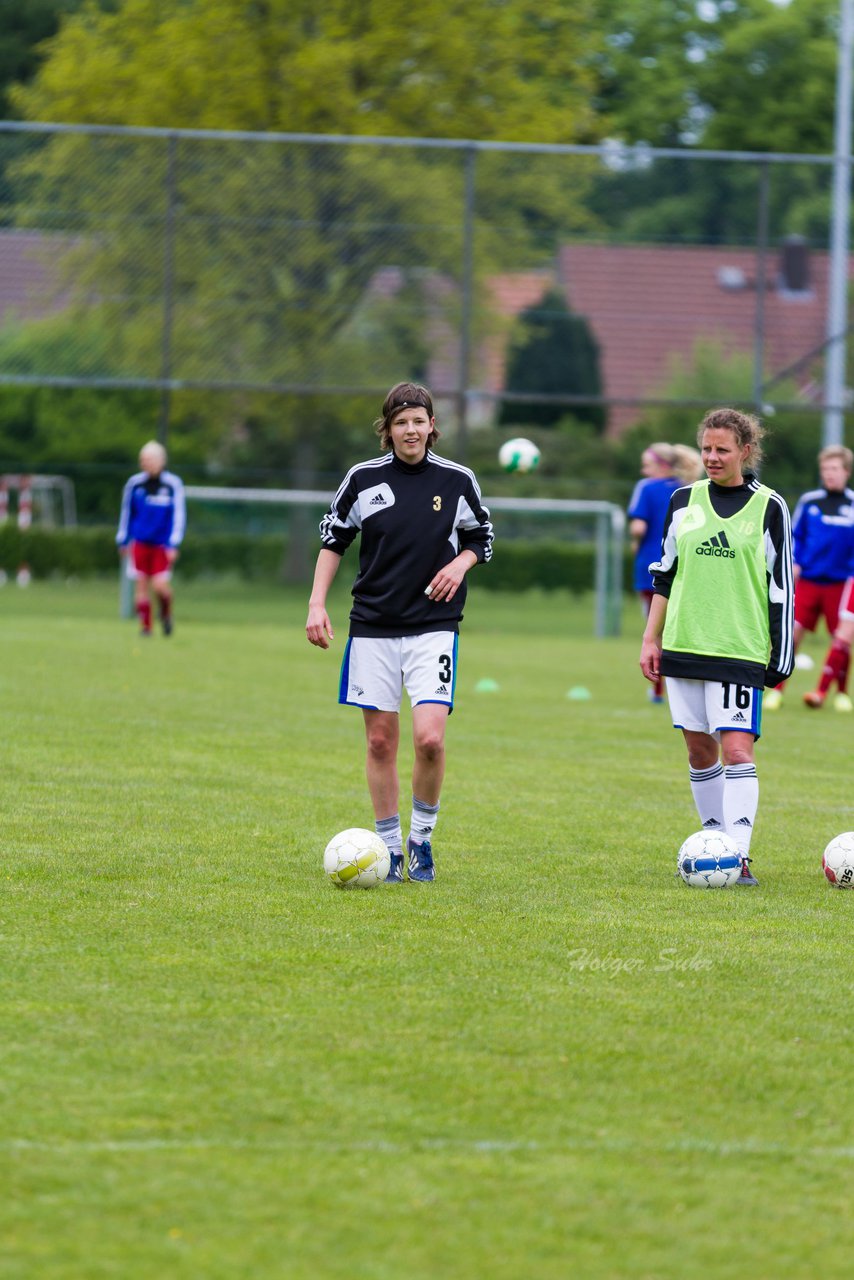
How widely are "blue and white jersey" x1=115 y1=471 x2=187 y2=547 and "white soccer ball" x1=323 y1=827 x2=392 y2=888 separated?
1286 cm

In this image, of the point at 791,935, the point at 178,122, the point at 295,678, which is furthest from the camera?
the point at 178,122

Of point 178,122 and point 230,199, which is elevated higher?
point 178,122

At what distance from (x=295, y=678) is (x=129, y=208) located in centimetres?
1120

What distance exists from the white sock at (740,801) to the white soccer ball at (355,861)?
141 cm

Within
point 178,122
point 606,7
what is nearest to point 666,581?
point 178,122

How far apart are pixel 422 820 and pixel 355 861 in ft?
1.63

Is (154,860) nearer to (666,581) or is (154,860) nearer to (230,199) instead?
(666,581)

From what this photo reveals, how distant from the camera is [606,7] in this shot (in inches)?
1945

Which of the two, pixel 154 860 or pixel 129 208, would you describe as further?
pixel 129 208

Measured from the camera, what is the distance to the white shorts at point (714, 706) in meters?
7.08

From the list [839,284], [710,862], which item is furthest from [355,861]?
[839,284]

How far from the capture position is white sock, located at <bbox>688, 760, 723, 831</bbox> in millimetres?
7445

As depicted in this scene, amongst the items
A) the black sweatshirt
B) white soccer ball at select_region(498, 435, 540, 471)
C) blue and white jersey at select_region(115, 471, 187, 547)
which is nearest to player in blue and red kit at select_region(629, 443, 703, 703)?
white soccer ball at select_region(498, 435, 540, 471)

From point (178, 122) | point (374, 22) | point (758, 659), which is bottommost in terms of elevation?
point (758, 659)
